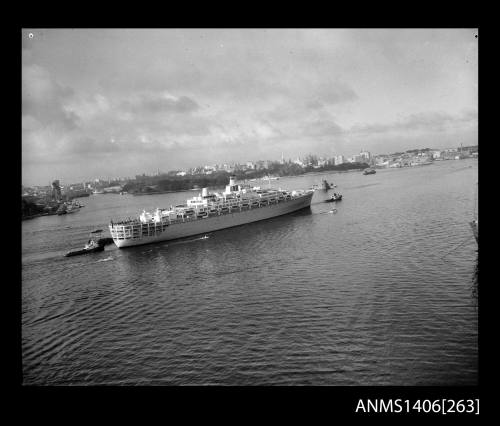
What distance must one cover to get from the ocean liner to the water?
3.99 feet

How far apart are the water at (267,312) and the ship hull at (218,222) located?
1216 millimetres

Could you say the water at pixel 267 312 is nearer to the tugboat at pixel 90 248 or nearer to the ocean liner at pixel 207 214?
the tugboat at pixel 90 248

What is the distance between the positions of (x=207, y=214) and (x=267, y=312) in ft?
29.5

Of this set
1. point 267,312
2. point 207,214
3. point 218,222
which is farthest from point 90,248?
point 267,312

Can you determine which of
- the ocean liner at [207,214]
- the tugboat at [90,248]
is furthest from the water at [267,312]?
the ocean liner at [207,214]

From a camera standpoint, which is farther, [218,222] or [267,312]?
[218,222]

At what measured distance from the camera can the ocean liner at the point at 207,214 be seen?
13102 millimetres

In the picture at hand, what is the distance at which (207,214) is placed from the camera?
14.8m

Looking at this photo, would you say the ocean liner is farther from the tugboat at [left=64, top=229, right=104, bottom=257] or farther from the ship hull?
the tugboat at [left=64, top=229, right=104, bottom=257]

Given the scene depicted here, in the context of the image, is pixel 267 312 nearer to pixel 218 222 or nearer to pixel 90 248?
pixel 90 248
